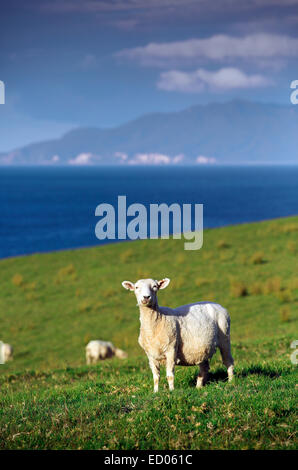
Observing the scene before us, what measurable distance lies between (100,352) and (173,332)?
15.0 meters

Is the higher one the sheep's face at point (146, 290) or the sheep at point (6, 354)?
the sheep's face at point (146, 290)

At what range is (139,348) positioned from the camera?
87.0ft

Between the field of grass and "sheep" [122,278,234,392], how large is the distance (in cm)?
53

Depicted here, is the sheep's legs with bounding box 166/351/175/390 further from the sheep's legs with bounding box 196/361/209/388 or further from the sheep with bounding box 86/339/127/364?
the sheep with bounding box 86/339/127/364

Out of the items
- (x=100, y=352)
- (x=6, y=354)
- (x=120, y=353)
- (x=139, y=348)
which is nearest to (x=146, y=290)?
(x=100, y=352)

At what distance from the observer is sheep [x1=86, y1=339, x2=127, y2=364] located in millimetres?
23875

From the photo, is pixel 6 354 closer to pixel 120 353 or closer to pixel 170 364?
pixel 120 353

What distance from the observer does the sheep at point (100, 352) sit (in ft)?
Result: 78.3

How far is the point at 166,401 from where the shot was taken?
28.2ft

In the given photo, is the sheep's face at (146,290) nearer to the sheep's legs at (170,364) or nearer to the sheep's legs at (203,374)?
the sheep's legs at (170,364)

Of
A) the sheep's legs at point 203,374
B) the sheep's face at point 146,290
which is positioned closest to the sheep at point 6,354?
the sheep's legs at point 203,374

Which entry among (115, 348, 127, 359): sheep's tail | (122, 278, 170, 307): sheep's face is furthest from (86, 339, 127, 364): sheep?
(122, 278, 170, 307): sheep's face

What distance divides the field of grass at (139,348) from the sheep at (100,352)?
535 millimetres

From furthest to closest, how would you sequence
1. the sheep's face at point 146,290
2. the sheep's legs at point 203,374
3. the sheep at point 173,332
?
the sheep's legs at point 203,374
the sheep at point 173,332
the sheep's face at point 146,290
